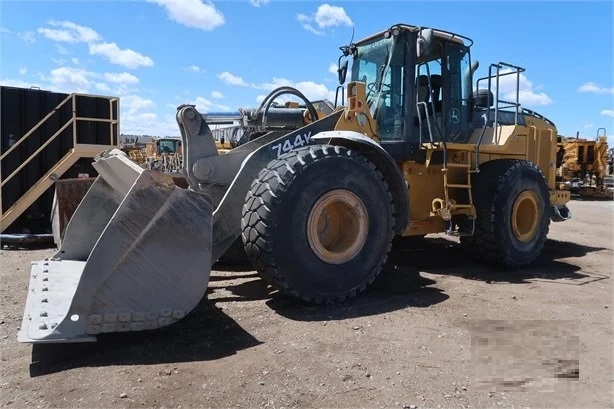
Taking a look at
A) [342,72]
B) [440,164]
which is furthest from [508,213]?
[342,72]

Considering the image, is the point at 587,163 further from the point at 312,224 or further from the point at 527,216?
the point at 312,224

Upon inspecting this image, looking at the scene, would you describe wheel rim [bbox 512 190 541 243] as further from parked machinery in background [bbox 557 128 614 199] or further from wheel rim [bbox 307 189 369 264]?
parked machinery in background [bbox 557 128 614 199]

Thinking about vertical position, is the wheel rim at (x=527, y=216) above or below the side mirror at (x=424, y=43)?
below

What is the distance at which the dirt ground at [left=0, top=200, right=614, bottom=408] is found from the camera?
2816 millimetres

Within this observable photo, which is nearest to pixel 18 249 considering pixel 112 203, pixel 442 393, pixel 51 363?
pixel 112 203

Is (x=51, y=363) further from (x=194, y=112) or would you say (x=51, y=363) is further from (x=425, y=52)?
→ (x=425, y=52)

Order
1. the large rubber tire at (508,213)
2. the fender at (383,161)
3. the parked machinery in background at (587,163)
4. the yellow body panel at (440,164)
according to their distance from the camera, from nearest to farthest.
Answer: the fender at (383,161) < the yellow body panel at (440,164) < the large rubber tire at (508,213) < the parked machinery in background at (587,163)

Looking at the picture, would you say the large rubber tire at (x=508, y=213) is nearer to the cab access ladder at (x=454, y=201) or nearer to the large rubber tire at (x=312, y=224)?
the cab access ladder at (x=454, y=201)

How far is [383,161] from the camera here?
491 centimetres

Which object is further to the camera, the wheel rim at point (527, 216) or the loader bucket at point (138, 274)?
the wheel rim at point (527, 216)

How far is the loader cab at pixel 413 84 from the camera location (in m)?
5.88

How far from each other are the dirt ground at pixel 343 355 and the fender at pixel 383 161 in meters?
0.78

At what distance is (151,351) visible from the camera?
330 cm
